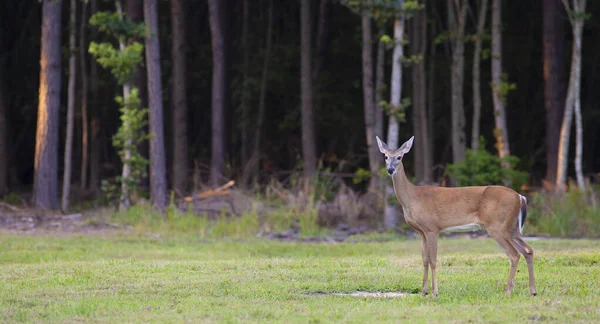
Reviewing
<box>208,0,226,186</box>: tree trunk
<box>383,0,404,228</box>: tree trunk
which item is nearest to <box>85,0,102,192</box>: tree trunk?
<box>208,0,226,186</box>: tree trunk

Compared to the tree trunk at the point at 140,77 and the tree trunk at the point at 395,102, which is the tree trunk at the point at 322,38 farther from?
the tree trunk at the point at 395,102

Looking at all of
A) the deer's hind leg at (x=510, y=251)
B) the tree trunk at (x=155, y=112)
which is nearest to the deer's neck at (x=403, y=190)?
the deer's hind leg at (x=510, y=251)

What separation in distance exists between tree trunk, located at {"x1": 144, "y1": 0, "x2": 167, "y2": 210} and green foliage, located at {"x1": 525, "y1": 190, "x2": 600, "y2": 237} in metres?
7.81

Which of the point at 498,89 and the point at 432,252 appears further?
the point at 498,89

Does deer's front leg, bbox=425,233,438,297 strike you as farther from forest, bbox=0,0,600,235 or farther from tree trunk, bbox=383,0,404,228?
tree trunk, bbox=383,0,404,228

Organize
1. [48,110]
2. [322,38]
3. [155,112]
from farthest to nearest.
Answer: [322,38], [48,110], [155,112]

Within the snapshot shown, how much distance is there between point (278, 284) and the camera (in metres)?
12.2

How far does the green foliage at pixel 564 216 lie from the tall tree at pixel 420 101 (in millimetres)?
5407

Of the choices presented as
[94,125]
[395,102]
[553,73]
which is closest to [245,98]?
[94,125]

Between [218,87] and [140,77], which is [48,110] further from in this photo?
[218,87]

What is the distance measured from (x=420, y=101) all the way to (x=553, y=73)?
11.4 ft

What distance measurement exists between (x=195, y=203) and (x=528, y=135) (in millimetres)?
14844

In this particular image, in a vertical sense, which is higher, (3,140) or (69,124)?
(69,124)

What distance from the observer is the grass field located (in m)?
Answer: 10.1
